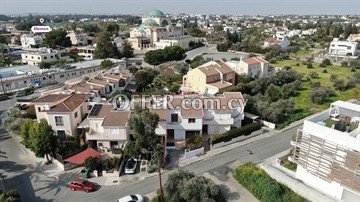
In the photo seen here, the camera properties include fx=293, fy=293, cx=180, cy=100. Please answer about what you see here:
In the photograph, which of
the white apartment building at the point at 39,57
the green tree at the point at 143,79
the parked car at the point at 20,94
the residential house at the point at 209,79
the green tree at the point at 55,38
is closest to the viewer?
the residential house at the point at 209,79

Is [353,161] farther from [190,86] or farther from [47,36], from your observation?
[47,36]

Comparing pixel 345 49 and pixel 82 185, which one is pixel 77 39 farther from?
pixel 82 185

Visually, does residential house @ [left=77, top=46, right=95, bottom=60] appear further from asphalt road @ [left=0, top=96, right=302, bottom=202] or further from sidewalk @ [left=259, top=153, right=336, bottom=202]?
sidewalk @ [left=259, top=153, right=336, bottom=202]

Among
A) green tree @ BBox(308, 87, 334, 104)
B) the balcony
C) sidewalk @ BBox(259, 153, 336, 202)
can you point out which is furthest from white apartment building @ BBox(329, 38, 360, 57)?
the balcony

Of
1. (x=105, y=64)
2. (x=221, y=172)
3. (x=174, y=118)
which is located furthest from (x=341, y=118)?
(x=105, y=64)

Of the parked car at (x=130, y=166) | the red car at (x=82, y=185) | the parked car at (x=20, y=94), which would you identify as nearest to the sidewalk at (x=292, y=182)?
the parked car at (x=130, y=166)

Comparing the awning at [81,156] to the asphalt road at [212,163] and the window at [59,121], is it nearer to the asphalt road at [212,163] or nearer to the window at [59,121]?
the asphalt road at [212,163]
